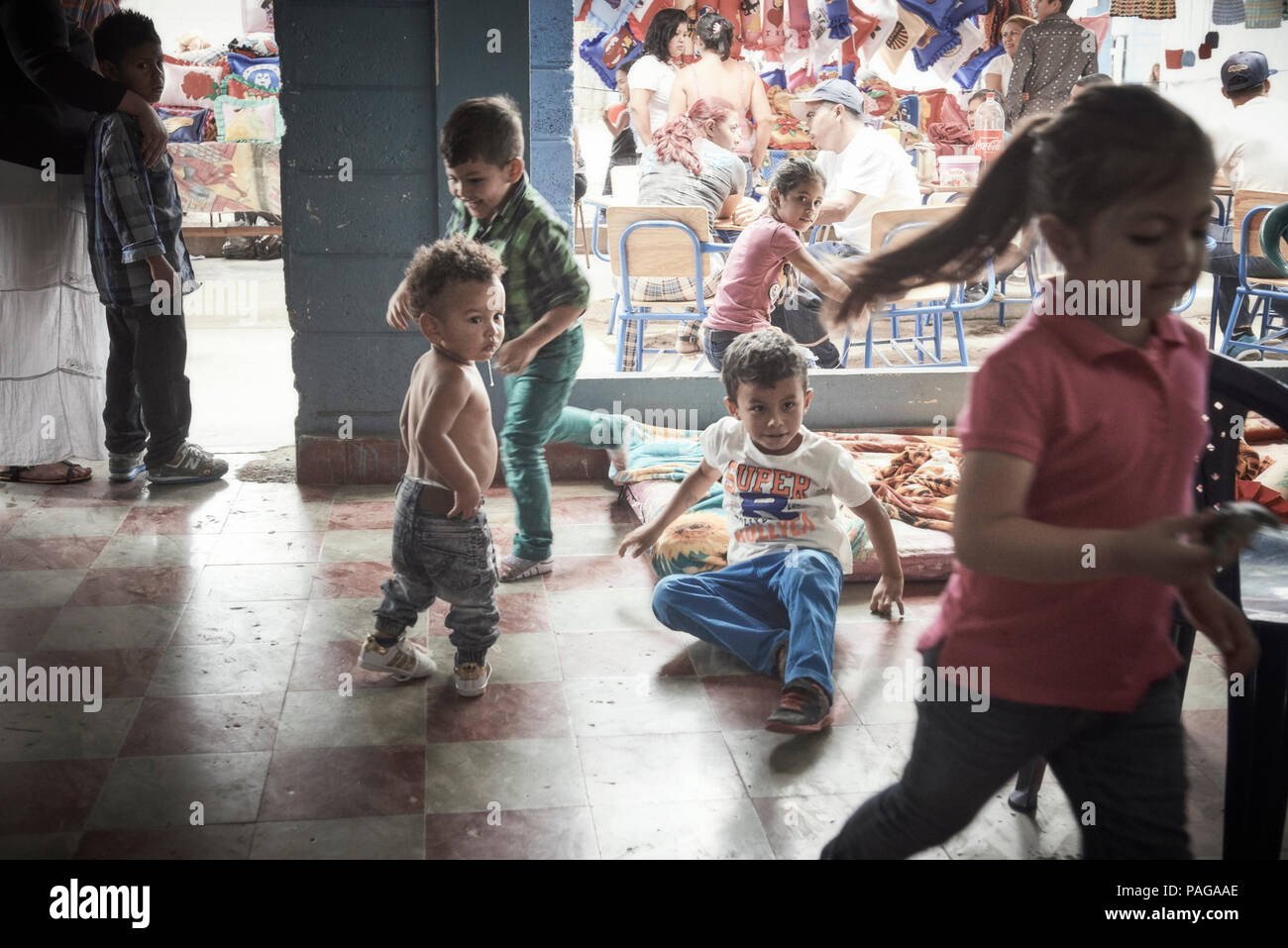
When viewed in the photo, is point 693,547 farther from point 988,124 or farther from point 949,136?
point 949,136

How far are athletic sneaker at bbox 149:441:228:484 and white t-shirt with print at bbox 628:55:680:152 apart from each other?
3636mm

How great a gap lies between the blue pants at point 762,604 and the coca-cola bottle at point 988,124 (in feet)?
19.1

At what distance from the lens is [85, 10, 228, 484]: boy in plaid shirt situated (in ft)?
13.9

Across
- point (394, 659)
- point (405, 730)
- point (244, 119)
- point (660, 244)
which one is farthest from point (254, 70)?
point (405, 730)

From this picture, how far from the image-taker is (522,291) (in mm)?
A: 3467

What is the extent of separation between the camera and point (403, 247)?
4527 millimetres

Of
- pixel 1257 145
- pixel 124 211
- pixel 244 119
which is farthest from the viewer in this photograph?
pixel 244 119

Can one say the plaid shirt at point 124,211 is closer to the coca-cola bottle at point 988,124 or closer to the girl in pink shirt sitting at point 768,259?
the girl in pink shirt sitting at point 768,259

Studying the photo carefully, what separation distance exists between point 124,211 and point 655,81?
3.77 meters

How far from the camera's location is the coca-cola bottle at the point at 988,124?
8227 mm

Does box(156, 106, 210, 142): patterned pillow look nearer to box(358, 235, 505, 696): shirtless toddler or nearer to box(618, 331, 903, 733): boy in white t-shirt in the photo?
box(358, 235, 505, 696): shirtless toddler
